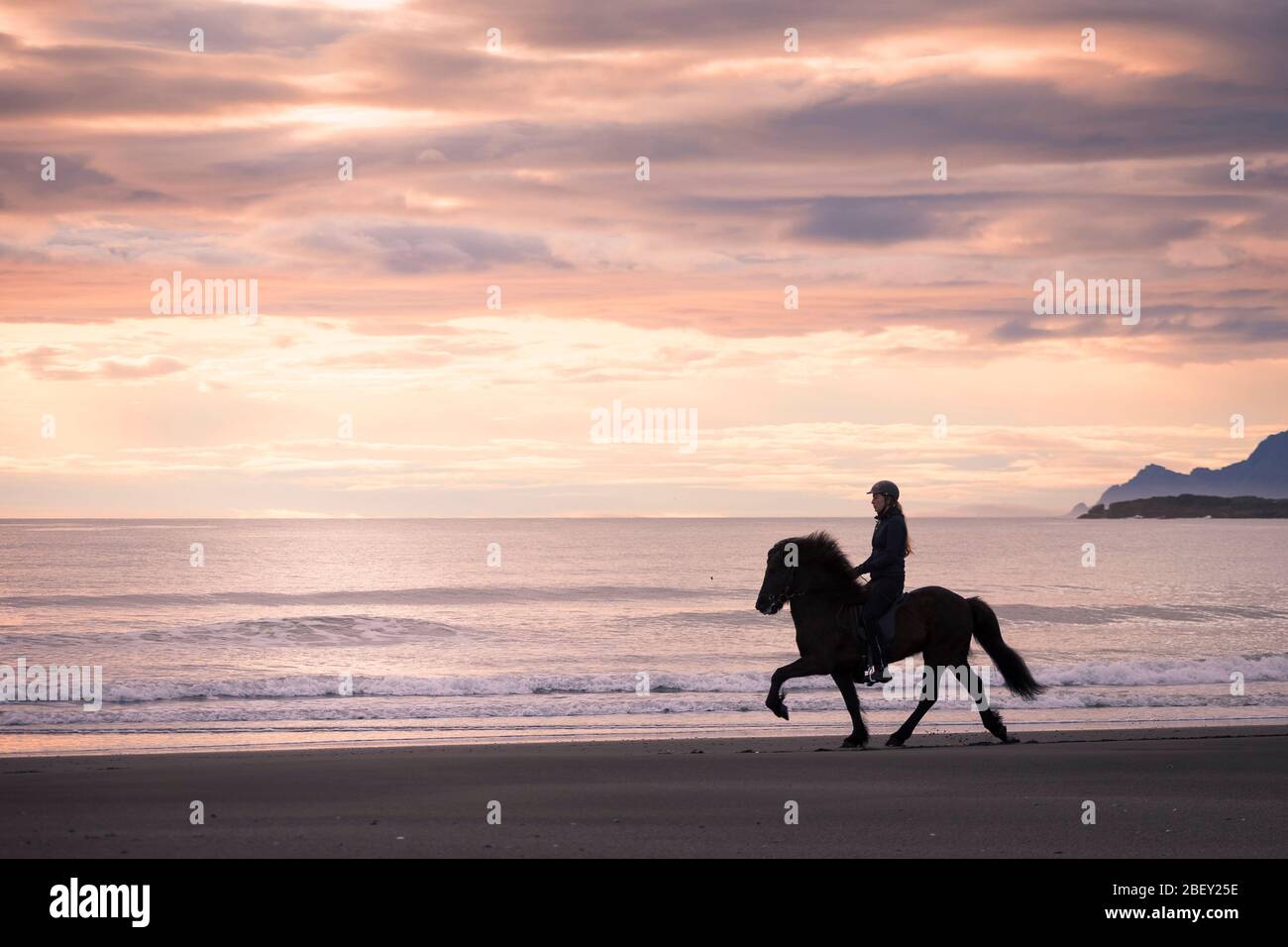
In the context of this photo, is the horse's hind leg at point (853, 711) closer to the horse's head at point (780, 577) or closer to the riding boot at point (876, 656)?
the riding boot at point (876, 656)

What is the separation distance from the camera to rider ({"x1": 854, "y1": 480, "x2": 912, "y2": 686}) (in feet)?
42.8

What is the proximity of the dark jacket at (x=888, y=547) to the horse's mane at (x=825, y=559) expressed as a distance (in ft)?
0.81

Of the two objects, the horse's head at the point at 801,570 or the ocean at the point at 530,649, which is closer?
the horse's head at the point at 801,570

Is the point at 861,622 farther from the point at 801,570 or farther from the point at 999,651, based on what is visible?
the point at 999,651

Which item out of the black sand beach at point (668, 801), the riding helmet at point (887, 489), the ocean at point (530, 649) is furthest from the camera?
the ocean at point (530, 649)

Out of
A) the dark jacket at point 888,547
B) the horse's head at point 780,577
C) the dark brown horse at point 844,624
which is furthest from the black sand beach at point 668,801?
the dark jacket at point 888,547

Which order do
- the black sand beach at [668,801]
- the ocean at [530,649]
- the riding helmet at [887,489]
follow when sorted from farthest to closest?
the ocean at [530,649], the riding helmet at [887,489], the black sand beach at [668,801]

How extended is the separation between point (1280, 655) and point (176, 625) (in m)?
29.9

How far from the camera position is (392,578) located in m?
66.3

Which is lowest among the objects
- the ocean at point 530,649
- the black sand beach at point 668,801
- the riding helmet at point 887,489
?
the ocean at point 530,649

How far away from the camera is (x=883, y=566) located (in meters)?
13.1

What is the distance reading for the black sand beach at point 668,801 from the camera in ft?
25.9
